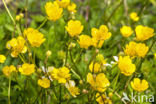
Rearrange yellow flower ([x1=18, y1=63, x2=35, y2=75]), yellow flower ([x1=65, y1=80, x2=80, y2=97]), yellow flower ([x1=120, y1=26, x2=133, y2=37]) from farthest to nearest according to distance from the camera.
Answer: yellow flower ([x1=120, y1=26, x2=133, y2=37]), yellow flower ([x1=65, y1=80, x2=80, y2=97]), yellow flower ([x1=18, y1=63, x2=35, y2=75])

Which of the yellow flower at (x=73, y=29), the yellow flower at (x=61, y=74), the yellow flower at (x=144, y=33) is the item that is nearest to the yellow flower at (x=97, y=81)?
the yellow flower at (x=61, y=74)

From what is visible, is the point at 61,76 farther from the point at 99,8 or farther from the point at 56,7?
the point at 99,8

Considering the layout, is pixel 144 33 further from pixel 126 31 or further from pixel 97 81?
pixel 97 81

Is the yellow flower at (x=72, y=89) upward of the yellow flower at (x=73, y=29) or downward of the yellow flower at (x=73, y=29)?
downward

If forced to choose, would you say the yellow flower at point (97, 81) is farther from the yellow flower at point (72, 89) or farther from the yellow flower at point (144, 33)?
the yellow flower at point (144, 33)

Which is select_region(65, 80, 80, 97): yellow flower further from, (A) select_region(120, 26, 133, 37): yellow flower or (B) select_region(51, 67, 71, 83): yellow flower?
(A) select_region(120, 26, 133, 37): yellow flower

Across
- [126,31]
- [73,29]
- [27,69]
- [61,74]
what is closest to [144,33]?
[126,31]

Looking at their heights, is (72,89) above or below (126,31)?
below

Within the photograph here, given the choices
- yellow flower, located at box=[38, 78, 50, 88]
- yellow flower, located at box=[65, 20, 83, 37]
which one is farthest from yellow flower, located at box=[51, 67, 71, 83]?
yellow flower, located at box=[65, 20, 83, 37]

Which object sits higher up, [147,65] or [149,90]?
[147,65]

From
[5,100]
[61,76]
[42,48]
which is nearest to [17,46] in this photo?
[61,76]

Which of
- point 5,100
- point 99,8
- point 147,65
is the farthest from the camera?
point 99,8
